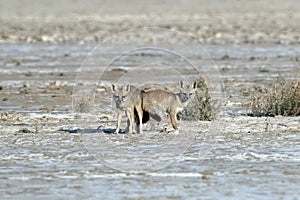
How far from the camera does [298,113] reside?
599 inches

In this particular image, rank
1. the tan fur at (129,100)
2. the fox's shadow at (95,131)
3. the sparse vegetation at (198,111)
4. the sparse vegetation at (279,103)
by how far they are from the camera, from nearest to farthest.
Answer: the tan fur at (129,100)
the fox's shadow at (95,131)
the sparse vegetation at (198,111)
the sparse vegetation at (279,103)

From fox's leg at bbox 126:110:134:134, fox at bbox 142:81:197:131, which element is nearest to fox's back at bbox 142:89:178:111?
fox at bbox 142:81:197:131

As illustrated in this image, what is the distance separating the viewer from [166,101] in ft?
→ 41.9

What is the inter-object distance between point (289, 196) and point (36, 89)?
12665mm

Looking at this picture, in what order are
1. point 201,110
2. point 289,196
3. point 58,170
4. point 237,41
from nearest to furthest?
point 289,196 → point 58,170 → point 201,110 → point 237,41

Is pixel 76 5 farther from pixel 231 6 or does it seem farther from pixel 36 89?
pixel 36 89

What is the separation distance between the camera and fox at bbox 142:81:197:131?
1267cm


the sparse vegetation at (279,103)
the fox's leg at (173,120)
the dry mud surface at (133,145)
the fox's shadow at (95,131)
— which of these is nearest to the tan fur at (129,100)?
the dry mud surface at (133,145)

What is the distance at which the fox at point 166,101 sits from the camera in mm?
12672

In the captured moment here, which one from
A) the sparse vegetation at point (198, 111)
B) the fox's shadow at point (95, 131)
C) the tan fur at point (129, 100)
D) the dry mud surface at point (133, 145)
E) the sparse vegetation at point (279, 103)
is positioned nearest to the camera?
the dry mud surface at point (133, 145)

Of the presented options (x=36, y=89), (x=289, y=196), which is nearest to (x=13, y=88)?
(x=36, y=89)

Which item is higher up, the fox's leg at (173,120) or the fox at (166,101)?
the fox at (166,101)

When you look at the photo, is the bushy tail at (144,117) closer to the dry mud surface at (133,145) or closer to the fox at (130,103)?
the fox at (130,103)

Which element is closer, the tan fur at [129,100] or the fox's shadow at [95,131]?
the tan fur at [129,100]
